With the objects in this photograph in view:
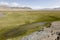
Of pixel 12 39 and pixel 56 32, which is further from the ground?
pixel 56 32

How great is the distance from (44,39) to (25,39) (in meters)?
4.06

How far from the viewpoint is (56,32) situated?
2084 cm

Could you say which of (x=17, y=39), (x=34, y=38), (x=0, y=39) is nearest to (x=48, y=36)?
(x=34, y=38)

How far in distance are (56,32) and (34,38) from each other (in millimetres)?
3640

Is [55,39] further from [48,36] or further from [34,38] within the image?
[34,38]

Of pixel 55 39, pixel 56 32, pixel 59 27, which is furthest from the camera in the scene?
pixel 59 27

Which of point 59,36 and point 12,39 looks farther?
point 12,39

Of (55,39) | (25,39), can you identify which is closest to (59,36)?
(55,39)

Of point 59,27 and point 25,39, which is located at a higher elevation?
point 59,27

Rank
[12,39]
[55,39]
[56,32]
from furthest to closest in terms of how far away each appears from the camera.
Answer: [12,39] → [56,32] → [55,39]

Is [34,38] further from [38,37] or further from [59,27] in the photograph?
[59,27]

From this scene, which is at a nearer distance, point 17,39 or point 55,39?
point 55,39

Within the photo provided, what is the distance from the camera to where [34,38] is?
21.2 m

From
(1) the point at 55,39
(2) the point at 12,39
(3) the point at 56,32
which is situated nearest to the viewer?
(1) the point at 55,39
